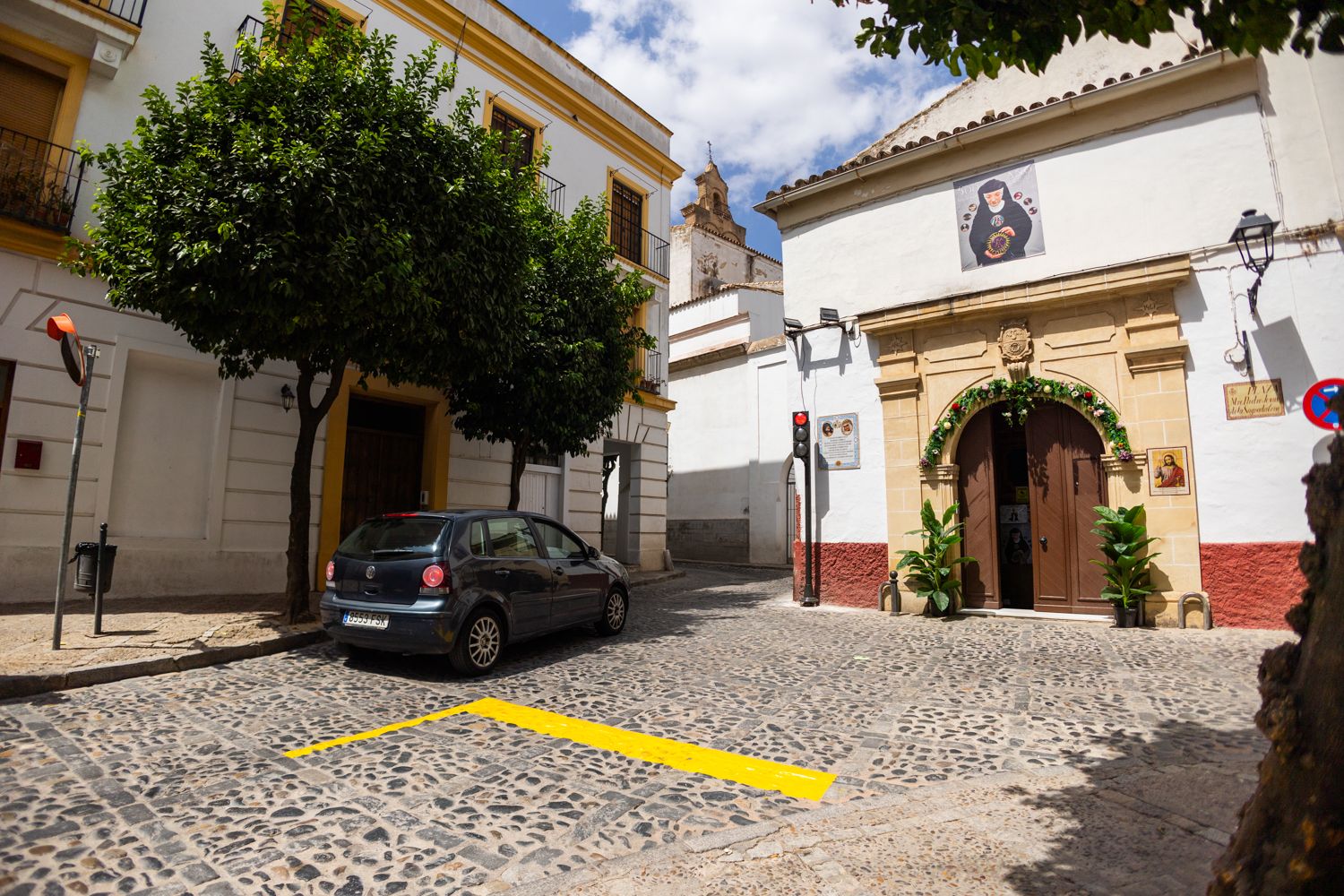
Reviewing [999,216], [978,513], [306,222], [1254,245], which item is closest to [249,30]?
[306,222]

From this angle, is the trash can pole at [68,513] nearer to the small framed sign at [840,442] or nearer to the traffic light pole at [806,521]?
the traffic light pole at [806,521]

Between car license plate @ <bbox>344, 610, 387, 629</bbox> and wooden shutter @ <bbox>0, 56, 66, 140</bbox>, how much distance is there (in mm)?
8216

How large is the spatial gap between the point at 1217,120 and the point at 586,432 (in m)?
10.1

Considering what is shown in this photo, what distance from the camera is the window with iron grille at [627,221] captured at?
1748cm

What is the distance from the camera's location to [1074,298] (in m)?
9.91

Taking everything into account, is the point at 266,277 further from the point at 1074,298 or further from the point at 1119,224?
the point at 1119,224

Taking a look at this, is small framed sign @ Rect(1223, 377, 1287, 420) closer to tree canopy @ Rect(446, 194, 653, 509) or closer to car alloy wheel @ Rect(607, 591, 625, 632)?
car alloy wheel @ Rect(607, 591, 625, 632)

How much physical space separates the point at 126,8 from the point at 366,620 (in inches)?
382

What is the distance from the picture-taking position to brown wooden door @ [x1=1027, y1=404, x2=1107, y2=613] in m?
9.88

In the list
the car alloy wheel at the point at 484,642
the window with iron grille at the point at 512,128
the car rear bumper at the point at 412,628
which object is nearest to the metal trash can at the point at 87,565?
the car rear bumper at the point at 412,628

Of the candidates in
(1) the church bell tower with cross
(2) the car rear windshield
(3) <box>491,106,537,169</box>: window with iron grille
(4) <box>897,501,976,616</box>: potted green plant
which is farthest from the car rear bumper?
(1) the church bell tower with cross

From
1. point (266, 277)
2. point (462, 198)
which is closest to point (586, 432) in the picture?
point (462, 198)

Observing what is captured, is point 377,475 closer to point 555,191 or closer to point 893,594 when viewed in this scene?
point 555,191

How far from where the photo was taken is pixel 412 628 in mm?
6277
